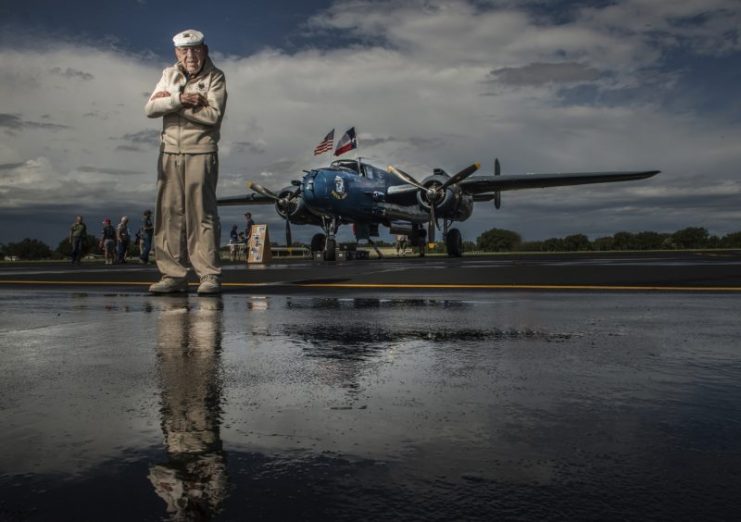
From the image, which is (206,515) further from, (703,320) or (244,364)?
(703,320)

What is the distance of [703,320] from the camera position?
517 centimetres

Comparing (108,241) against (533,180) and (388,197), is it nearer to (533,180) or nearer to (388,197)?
(388,197)

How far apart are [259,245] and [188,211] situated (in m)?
17.7

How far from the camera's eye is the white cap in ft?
25.1

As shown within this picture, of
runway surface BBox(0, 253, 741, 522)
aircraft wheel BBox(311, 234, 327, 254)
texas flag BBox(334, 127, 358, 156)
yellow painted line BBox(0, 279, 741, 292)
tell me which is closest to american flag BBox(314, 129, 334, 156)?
texas flag BBox(334, 127, 358, 156)

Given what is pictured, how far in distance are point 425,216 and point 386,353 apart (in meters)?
28.7

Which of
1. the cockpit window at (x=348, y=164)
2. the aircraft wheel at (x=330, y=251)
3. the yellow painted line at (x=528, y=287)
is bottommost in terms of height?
the yellow painted line at (x=528, y=287)

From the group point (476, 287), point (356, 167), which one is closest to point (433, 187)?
point (356, 167)

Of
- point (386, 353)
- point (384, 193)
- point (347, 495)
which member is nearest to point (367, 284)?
point (386, 353)

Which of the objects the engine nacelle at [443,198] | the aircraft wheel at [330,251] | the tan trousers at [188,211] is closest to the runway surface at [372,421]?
the tan trousers at [188,211]

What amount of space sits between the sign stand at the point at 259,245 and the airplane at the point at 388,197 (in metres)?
2.19

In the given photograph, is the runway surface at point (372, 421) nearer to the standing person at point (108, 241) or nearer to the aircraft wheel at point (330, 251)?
the aircraft wheel at point (330, 251)

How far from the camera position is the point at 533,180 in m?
32.5

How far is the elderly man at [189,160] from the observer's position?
7.70 m
